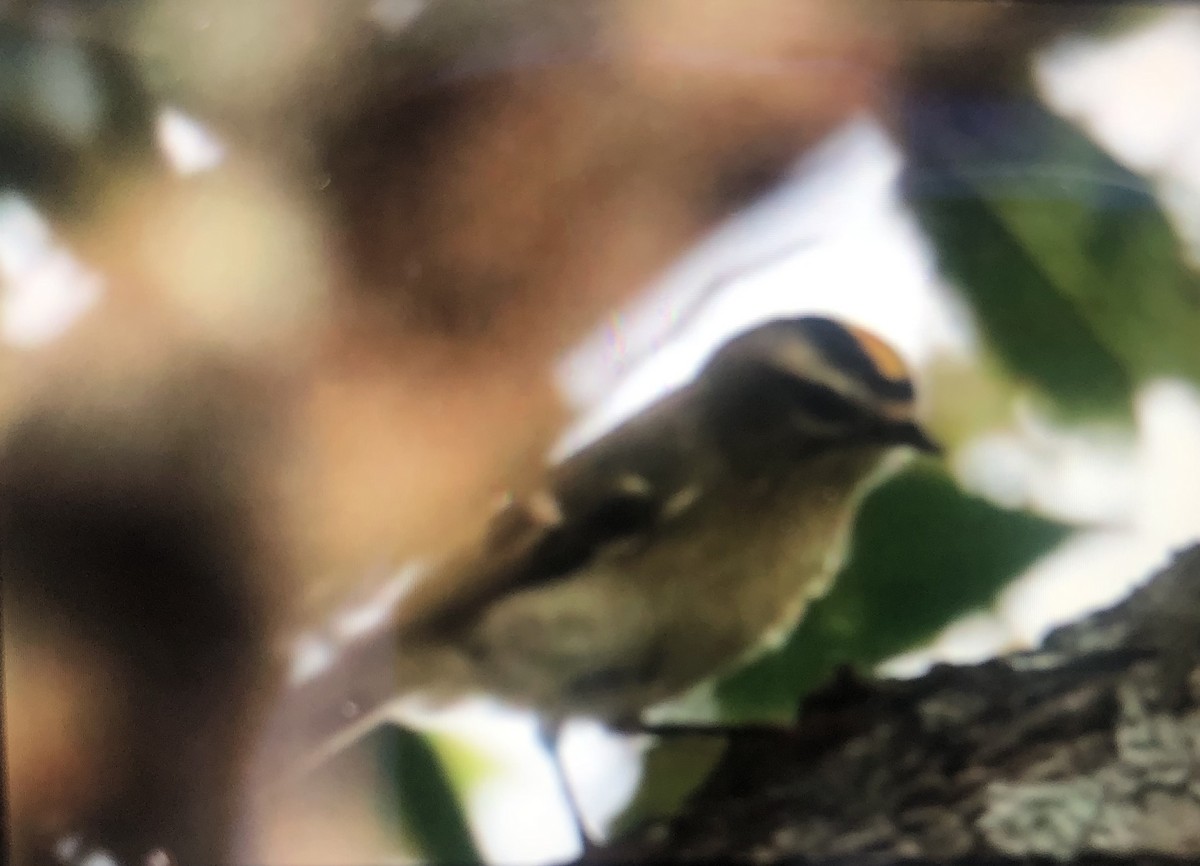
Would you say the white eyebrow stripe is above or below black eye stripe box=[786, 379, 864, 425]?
below

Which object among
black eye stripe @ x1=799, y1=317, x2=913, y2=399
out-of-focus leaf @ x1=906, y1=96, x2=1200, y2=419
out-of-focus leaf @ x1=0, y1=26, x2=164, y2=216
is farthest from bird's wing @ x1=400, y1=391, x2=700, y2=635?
out-of-focus leaf @ x1=0, y1=26, x2=164, y2=216

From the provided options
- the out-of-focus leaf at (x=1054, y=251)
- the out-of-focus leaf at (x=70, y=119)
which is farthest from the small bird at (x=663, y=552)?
the out-of-focus leaf at (x=70, y=119)

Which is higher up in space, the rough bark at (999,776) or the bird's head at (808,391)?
the bird's head at (808,391)

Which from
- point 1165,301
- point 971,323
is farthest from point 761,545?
point 1165,301

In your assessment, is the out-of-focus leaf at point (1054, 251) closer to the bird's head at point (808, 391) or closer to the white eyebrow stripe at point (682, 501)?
the bird's head at point (808, 391)

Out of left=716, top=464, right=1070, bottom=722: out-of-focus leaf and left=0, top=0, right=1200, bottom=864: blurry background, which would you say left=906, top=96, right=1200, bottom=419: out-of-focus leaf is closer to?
left=0, top=0, right=1200, bottom=864: blurry background

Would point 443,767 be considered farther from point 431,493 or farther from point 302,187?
point 302,187

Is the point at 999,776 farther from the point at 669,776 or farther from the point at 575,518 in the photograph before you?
the point at 575,518
